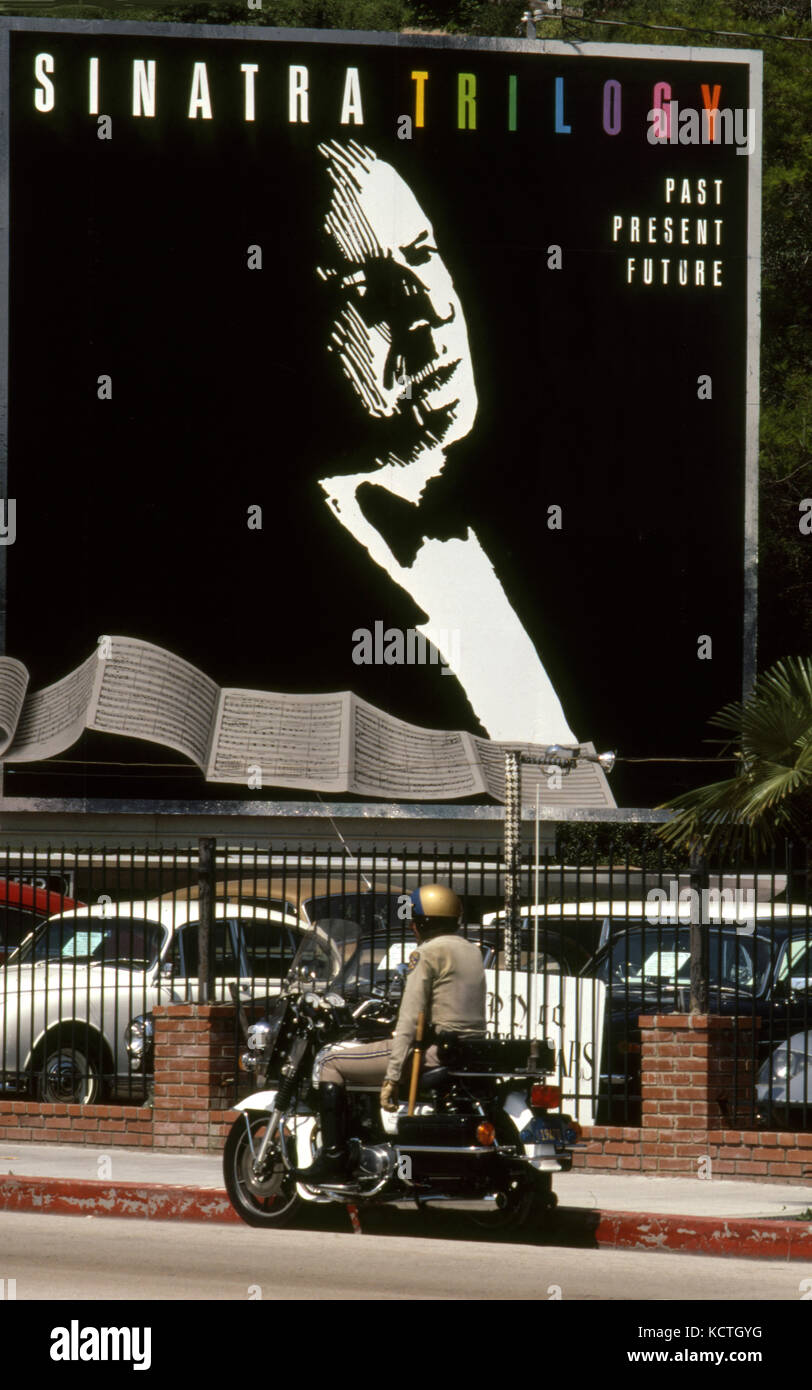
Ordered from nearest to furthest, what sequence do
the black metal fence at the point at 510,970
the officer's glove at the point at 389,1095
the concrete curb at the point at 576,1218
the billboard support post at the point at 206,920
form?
1. the officer's glove at the point at 389,1095
2. the concrete curb at the point at 576,1218
3. the black metal fence at the point at 510,970
4. the billboard support post at the point at 206,920

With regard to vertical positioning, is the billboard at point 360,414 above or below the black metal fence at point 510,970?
above

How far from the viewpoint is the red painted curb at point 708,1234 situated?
1128 cm

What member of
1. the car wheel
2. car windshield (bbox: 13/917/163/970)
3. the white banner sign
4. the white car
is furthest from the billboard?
the white banner sign

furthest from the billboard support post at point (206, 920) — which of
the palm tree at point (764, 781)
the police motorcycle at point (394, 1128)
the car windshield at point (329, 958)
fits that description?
the palm tree at point (764, 781)

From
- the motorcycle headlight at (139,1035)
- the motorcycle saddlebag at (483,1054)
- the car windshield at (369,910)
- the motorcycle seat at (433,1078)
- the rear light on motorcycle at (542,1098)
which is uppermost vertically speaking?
the car windshield at (369,910)

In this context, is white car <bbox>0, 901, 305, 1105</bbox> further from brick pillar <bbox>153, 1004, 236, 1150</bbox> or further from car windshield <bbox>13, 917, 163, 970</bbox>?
brick pillar <bbox>153, 1004, 236, 1150</bbox>

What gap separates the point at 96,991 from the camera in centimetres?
1708

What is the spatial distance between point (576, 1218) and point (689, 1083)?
2490 mm

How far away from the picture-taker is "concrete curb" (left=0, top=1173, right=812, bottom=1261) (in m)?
11.4

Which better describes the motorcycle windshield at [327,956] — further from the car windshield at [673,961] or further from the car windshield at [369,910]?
the car windshield at [673,961]

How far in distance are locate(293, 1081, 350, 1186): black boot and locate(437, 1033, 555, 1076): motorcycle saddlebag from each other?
0.59 m

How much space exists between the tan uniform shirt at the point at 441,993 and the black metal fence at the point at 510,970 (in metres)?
2.13

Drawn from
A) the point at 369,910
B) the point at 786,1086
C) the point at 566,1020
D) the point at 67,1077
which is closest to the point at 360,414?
the point at 369,910
